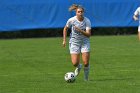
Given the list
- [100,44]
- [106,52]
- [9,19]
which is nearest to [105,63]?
[106,52]

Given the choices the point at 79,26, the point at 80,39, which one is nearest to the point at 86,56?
the point at 80,39

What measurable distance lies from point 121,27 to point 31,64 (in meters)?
18.3

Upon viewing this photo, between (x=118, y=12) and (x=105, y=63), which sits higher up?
(x=118, y=12)

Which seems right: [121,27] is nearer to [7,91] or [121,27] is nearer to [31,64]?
[31,64]

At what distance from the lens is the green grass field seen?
1379cm

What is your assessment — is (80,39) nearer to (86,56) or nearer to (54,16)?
(86,56)

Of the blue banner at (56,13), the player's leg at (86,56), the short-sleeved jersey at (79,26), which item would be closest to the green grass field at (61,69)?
the player's leg at (86,56)

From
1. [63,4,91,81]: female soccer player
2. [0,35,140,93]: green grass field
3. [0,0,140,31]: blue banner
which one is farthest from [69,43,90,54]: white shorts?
[0,0,140,31]: blue banner

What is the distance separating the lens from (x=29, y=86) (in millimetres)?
14203

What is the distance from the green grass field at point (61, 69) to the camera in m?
13.8

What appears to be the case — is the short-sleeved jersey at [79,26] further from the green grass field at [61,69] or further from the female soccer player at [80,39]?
the green grass field at [61,69]

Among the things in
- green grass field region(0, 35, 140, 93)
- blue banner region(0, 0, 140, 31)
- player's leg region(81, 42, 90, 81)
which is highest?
blue banner region(0, 0, 140, 31)

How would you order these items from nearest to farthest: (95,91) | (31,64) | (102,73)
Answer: (95,91)
(102,73)
(31,64)

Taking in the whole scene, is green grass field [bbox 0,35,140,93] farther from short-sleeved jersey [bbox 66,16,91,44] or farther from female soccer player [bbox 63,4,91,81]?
short-sleeved jersey [bbox 66,16,91,44]
